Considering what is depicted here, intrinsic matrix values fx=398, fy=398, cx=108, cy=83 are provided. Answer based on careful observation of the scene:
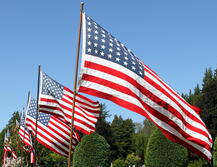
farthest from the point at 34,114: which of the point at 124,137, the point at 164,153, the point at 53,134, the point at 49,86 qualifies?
the point at 124,137

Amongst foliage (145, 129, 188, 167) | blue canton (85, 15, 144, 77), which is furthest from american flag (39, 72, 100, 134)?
blue canton (85, 15, 144, 77)

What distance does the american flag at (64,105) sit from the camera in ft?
57.0

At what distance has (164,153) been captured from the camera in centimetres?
2198

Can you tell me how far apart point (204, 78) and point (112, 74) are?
71091 mm

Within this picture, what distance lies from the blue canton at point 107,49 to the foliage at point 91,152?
1627 centimetres

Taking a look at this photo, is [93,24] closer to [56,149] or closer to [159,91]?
[159,91]

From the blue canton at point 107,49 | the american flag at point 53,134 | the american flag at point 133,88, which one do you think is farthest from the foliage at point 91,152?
A: the blue canton at point 107,49

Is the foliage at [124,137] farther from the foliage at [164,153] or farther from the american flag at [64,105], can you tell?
the american flag at [64,105]

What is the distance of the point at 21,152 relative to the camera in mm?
28188

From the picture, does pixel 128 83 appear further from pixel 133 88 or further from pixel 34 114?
pixel 34 114

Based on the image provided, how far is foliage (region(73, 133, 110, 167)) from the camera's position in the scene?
81.9 feet

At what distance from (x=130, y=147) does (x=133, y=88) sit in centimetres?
6683

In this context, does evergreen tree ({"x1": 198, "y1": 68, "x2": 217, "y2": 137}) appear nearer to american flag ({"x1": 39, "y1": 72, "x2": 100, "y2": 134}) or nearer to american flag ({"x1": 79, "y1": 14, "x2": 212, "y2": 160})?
american flag ({"x1": 39, "y1": 72, "x2": 100, "y2": 134})

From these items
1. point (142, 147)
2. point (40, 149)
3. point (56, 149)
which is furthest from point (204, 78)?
point (56, 149)
